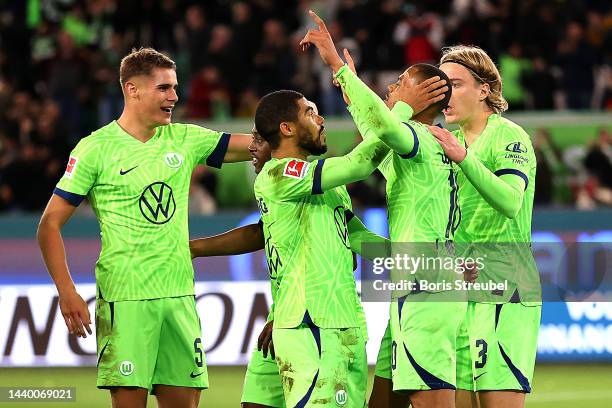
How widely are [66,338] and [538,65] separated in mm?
8777

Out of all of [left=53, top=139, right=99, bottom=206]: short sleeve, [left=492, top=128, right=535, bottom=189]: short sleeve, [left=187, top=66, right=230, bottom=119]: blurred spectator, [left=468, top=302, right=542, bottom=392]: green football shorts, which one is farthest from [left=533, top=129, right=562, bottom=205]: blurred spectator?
[left=53, top=139, right=99, bottom=206]: short sleeve

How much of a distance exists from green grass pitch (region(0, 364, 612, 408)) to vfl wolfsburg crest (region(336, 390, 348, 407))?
4.31m

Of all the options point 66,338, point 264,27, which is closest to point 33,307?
point 66,338

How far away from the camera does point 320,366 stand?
6234mm

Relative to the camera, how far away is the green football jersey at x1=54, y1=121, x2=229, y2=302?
702 centimetres

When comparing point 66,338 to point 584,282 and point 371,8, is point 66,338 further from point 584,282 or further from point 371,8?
point 371,8

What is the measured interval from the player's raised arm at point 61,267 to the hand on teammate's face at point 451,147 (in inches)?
85.2

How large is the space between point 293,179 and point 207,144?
1244mm

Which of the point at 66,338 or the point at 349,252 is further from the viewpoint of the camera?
the point at 66,338

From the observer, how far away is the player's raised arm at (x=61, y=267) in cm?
683

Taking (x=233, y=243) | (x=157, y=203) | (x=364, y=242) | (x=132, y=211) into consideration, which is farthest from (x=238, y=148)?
(x=364, y=242)

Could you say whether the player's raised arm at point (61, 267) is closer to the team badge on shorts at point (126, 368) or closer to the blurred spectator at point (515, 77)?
the team badge on shorts at point (126, 368)

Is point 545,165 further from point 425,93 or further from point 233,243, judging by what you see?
point 425,93

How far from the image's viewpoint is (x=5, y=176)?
16672mm
